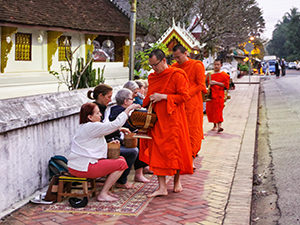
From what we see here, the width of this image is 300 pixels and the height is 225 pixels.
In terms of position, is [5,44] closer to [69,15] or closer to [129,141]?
[69,15]

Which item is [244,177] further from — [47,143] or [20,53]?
[20,53]

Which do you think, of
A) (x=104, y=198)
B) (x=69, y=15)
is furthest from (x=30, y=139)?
(x=69, y=15)

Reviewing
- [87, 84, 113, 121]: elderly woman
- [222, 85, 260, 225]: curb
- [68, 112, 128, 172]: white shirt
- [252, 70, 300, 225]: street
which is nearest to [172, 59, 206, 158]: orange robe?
[222, 85, 260, 225]: curb

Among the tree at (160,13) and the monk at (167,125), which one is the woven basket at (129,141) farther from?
the tree at (160,13)

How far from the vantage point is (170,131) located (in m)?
5.88

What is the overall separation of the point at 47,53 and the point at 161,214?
53.3 feet

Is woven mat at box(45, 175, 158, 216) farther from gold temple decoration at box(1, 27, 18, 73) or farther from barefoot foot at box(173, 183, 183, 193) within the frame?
gold temple decoration at box(1, 27, 18, 73)

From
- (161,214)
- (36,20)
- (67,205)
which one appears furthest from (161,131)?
(36,20)

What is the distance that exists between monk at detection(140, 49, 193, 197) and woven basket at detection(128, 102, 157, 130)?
14 cm

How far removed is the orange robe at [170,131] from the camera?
19.3ft

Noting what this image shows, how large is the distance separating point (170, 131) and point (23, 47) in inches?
582

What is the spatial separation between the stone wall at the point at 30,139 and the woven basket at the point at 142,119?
1226mm

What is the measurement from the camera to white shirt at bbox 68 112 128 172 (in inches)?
213

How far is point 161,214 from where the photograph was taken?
5.30 meters
